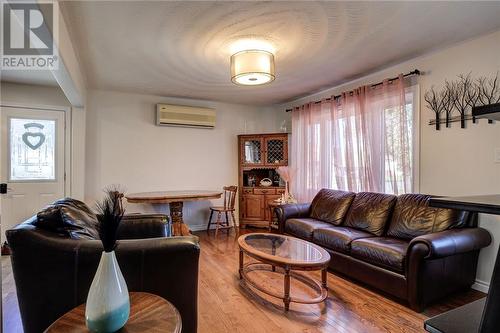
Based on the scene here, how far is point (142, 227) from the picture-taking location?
2.53 metres

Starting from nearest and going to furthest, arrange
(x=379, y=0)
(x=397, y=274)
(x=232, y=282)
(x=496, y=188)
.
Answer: (x=379, y=0) → (x=397, y=274) → (x=496, y=188) → (x=232, y=282)

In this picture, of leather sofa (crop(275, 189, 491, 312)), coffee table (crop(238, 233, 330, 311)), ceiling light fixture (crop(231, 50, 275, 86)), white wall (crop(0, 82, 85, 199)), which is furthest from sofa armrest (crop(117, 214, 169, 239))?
white wall (crop(0, 82, 85, 199))

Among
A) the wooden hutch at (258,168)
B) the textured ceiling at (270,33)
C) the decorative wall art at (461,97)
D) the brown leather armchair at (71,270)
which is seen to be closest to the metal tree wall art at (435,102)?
the decorative wall art at (461,97)

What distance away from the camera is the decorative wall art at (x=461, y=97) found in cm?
258

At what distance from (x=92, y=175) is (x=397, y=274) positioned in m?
4.26

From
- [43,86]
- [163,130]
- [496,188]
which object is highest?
[43,86]

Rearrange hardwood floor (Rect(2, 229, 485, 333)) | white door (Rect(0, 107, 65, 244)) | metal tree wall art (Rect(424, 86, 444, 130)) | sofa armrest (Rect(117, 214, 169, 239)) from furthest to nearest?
white door (Rect(0, 107, 65, 244)) < metal tree wall art (Rect(424, 86, 444, 130)) < sofa armrest (Rect(117, 214, 169, 239)) < hardwood floor (Rect(2, 229, 485, 333))

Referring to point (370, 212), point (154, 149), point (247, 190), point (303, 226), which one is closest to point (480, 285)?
point (370, 212)

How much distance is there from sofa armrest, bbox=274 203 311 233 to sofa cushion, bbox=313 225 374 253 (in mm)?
624

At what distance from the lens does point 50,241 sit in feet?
5.02

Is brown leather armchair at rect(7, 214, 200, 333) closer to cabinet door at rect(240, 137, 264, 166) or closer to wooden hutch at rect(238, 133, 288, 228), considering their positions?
wooden hutch at rect(238, 133, 288, 228)

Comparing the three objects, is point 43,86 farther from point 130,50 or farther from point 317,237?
point 317,237

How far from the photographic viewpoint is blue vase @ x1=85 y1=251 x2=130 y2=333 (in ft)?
3.47

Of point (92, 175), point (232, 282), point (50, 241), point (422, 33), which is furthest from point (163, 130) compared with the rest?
point (422, 33)
